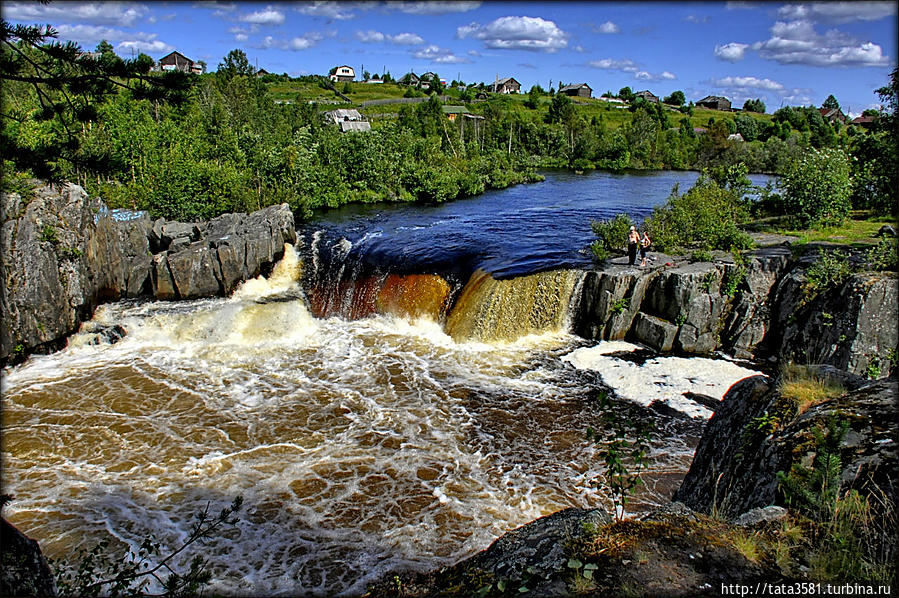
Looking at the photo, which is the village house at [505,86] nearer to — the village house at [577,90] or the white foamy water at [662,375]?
the village house at [577,90]

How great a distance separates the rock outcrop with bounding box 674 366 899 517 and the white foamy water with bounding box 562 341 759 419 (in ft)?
19.1

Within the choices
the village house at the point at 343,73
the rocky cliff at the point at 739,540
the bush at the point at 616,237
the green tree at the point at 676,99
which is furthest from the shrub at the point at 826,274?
the village house at the point at 343,73

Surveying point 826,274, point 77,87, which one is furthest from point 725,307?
point 77,87

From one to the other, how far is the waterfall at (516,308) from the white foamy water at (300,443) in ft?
1.42

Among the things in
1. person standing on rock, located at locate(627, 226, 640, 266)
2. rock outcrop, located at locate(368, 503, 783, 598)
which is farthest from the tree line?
person standing on rock, located at locate(627, 226, 640, 266)

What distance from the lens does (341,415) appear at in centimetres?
1321

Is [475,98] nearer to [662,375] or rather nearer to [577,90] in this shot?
[577,90]

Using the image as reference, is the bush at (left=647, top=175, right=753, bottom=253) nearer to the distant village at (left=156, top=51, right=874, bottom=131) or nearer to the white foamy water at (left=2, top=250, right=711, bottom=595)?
the white foamy water at (left=2, top=250, right=711, bottom=595)

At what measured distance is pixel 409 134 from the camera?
39.3 m

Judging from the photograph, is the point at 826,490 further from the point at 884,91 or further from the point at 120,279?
the point at 120,279

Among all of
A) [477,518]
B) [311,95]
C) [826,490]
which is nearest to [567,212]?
[477,518]

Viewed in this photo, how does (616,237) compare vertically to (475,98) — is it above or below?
below

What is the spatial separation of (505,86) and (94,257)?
110344 millimetres

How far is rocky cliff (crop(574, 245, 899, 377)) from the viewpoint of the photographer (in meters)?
15.0
